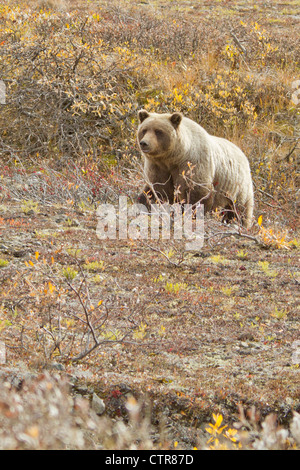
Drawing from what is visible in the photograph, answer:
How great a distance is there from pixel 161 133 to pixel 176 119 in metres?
0.28

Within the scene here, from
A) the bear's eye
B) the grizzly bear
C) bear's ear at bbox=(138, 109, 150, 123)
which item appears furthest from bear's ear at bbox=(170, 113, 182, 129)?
bear's ear at bbox=(138, 109, 150, 123)

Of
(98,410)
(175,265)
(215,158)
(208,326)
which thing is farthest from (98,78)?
(98,410)

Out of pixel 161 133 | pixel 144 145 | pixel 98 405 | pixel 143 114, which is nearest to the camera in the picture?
pixel 98 405

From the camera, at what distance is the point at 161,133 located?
7.29m

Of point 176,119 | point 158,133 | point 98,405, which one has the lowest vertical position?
point 98,405

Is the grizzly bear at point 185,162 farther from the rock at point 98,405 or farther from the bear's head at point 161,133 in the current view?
the rock at point 98,405

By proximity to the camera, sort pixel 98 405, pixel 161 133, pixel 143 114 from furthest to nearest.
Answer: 1. pixel 143 114
2. pixel 161 133
3. pixel 98 405

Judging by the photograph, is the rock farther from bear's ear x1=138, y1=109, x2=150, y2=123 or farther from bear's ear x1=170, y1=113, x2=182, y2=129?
bear's ear x1=138, y1=109, x2=150, y2=123

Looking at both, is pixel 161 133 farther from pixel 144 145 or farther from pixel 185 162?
pixel 185 162

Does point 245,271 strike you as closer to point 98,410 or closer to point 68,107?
point 98,410

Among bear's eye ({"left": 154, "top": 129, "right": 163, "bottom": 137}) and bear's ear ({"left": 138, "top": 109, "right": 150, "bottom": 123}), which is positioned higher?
bear's ear ({"left": 138, "top": 109, "right": 150, "bottom": 123})

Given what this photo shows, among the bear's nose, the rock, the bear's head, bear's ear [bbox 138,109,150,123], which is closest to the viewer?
the rock

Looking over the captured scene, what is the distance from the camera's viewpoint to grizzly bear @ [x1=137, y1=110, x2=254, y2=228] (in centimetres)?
729

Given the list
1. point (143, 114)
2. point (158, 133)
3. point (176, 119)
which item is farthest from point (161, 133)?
point (143, 114)
